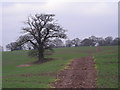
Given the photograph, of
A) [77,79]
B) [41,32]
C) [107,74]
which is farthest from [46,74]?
[41,32]

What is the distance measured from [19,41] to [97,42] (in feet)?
285

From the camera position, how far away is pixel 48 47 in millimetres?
55344

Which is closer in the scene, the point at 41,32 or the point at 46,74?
the point at 46,74

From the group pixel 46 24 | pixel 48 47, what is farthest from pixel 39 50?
pixel 46 24

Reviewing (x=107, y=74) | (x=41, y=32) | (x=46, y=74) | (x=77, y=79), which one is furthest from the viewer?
(x=41, y=32)

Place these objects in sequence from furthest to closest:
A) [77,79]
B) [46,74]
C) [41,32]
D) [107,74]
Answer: [41,32], [46,74], [107,74], [77,79]

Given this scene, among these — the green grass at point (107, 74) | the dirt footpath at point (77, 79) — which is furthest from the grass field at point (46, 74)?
the dirt footpath at point (77, 79)

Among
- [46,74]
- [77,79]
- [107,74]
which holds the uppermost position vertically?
[107,74]

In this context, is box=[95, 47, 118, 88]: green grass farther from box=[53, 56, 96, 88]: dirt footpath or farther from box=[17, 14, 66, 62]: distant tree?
box=[17, 14, 66, 62]: distant tree

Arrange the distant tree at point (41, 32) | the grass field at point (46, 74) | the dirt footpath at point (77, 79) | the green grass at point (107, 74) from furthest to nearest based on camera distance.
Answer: the distant tree at point (41, 32) < the grass field at point (46, 74) < the dirt footpath at point (77, 79) < the green grass at point (107, 74)

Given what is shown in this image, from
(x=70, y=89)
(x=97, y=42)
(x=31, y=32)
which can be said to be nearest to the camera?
(x=70, y=89)

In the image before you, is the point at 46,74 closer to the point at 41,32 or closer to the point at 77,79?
the point at 77,79

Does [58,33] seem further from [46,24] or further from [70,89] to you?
[70,89]

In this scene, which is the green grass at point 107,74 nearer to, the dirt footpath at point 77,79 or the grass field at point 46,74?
the grass field at point 46,74
